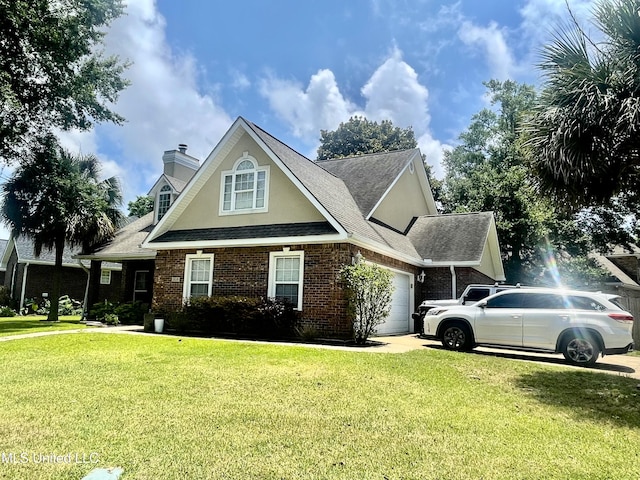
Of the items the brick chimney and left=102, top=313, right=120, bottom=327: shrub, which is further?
the brick chimney

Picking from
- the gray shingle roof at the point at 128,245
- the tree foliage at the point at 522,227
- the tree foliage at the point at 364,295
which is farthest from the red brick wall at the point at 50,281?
the tree foliage at the point at 522,227

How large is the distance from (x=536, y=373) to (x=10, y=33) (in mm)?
21268

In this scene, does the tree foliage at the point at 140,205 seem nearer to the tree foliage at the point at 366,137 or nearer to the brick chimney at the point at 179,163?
the tree foliage at the point at 366,137

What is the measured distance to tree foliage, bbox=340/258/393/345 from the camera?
1233 cm

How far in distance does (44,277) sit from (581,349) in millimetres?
29756

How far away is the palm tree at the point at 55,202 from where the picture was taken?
18984mm

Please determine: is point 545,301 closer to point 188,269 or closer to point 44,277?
point 188,269

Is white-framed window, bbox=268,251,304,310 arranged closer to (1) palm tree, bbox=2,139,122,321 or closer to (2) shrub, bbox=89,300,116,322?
(2) shrub, bbox=89,300,116,322

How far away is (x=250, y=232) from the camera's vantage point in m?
14.7

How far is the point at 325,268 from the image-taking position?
13117 mm

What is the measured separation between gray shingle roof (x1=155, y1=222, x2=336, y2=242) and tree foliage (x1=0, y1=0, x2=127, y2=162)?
7755 mm

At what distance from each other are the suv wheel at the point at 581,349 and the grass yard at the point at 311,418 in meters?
1.31

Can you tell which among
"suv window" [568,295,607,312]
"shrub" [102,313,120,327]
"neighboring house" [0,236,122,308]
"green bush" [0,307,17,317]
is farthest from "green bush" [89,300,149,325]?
"suv window" [568,295,607,312]

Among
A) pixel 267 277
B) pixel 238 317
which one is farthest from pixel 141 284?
pixel 267 277
